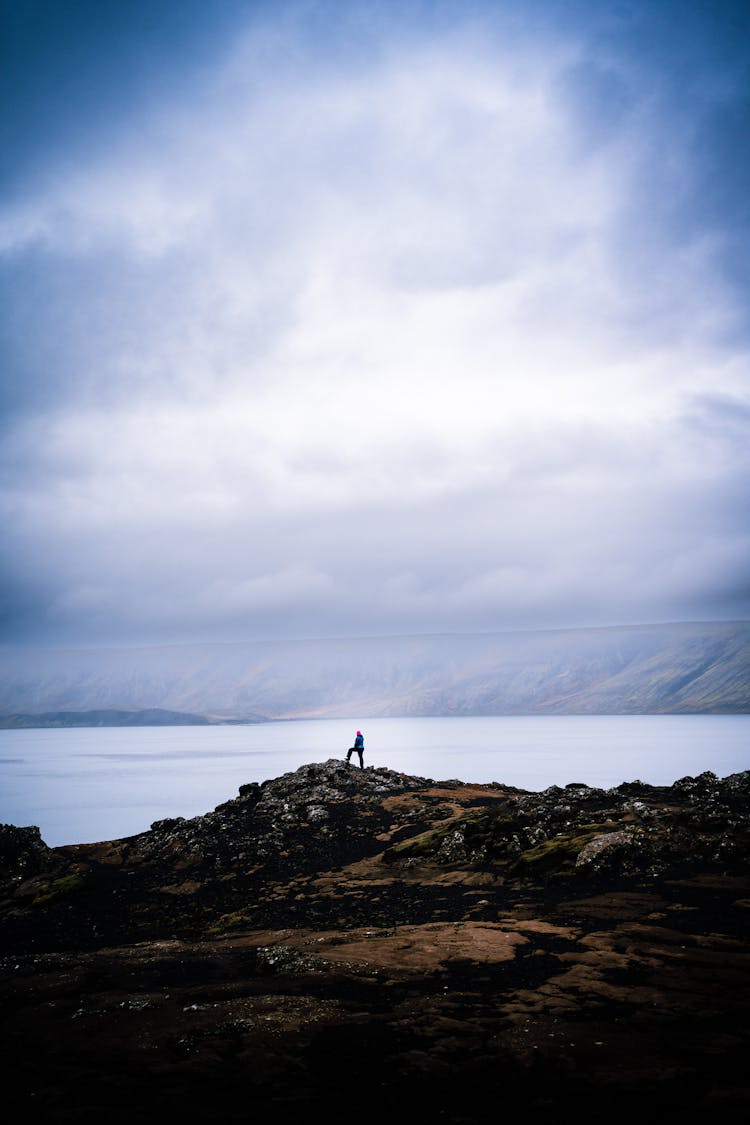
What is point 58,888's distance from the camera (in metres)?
31.2

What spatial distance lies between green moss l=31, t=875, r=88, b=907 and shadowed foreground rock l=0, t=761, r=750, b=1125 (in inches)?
5.2

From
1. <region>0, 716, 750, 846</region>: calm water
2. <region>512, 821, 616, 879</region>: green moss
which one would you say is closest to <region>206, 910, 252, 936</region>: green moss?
<region>512, 821, 616, 879</region>: green moss

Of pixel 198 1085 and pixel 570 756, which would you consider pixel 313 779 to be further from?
pixel 570 756

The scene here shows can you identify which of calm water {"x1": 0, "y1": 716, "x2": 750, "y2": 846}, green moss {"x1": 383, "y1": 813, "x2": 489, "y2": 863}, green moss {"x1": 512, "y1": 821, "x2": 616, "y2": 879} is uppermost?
green moss {"x1": 512, "y1": 821, "x2": 616, "y2": 879}

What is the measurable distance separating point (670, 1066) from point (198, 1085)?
6.91m

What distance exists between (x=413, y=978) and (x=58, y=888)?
24862mm

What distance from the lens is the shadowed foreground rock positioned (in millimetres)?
9047

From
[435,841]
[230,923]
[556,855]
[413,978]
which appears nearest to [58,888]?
[230,923]

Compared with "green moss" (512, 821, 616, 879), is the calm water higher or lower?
lower

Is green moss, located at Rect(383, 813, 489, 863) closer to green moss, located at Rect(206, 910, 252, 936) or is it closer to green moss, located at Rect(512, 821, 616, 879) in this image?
green moss, located at Rect(512, 821, 616, 879)

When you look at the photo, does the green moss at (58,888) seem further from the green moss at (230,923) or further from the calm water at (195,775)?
the calm water at (195,775)

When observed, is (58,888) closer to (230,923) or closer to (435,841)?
(230,923)

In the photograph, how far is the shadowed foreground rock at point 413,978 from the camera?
9.05 meters

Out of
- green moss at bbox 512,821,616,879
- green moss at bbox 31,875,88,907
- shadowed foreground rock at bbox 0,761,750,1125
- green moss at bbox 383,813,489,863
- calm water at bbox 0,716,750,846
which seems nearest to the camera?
shadowed foreground rock at bbox 0,761,750,1125
